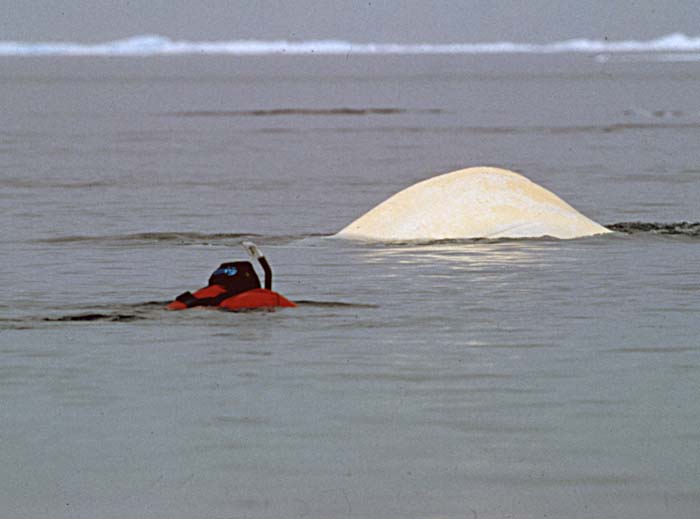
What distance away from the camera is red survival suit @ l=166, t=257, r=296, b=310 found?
18.2 meters

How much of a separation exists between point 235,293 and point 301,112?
86.9 meters

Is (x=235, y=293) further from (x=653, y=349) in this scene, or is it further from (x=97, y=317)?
(x=653, y=349)

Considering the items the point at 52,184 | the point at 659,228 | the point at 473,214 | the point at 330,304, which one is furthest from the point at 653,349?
the point at 52,184

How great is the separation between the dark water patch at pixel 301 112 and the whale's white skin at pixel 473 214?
241 feet

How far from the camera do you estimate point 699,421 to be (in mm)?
12867

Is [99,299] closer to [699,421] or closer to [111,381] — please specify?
[111,381]

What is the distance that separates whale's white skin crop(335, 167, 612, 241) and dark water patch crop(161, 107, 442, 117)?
241 ft

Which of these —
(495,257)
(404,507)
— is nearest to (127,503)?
(404,507)

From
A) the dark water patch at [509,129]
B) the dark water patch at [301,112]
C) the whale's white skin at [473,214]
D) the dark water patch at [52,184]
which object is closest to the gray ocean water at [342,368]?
the whale's white skin at [473,214]

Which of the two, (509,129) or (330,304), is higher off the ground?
(509,129)

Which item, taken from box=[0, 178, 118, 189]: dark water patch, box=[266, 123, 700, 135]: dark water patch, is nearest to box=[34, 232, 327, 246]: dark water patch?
box=[0, 178, 118, 189]: dark water patch

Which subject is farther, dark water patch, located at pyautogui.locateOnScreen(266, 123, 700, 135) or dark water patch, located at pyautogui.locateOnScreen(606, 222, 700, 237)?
dark water patch, located at pyautogui.locateOnScreen(266, 123, 700, 135)

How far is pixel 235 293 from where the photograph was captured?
18484 mm

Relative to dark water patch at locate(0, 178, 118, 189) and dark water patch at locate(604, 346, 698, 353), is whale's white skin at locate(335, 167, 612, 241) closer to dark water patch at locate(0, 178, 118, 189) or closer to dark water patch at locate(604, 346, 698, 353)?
dark water patch at locate(604, 346, 698, 353)
